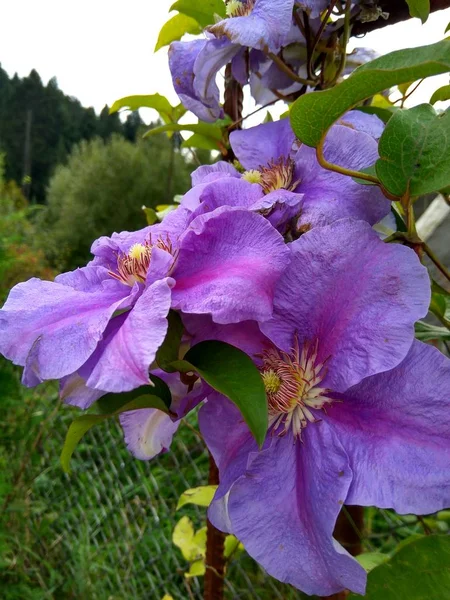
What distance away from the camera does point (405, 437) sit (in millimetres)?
269

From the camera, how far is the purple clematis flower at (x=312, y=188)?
12.9 inches

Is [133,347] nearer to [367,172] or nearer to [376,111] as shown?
[367,172]

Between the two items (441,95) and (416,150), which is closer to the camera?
(416,150)

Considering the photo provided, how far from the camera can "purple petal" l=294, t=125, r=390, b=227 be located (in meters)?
0.33

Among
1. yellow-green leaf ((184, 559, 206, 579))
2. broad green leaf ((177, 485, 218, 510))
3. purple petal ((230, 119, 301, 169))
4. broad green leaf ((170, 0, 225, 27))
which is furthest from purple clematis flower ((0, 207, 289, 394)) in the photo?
yellow-green leaf ((184, 559, 206, 579))

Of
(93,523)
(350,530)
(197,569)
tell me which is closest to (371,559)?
(350,530)

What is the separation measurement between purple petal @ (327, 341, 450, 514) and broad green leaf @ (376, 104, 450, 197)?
9 cm

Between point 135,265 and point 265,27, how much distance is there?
0.58ft

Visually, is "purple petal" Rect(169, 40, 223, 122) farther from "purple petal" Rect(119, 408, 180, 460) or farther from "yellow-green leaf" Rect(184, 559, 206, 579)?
"yellow-green leaf" Rect(184, 559, 206, 579)

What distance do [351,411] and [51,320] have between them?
16cm

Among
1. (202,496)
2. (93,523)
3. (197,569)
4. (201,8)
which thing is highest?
(201,8)

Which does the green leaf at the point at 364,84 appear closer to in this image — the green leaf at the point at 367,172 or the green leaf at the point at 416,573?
the green leaf at the point at 367,172

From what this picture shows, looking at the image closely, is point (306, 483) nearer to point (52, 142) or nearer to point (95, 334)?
point (95, 334)

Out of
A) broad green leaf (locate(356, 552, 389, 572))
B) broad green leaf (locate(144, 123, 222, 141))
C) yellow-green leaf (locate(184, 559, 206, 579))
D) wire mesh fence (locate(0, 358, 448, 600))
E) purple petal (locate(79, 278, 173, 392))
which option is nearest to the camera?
purple petal (locate(79, 278, 173, 392))
